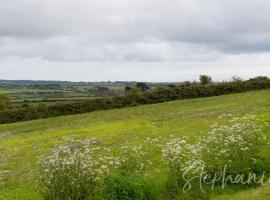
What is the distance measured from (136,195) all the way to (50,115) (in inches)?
2223

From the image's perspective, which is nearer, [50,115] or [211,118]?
[211,118]

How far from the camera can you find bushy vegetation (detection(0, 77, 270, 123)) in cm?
7544

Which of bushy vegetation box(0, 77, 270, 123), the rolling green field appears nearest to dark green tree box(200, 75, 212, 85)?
bushy vegetation box(0, 77, 270, 123)

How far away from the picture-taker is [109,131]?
47094 millimetres

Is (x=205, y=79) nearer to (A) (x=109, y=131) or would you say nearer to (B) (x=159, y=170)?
(A) (x=109, y=131)

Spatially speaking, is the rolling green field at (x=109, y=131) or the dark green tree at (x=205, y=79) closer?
the rolling green field at (x=109, y=131)

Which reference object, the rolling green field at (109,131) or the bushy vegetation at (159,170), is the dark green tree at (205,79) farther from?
the bushy vegetation at (159,170)

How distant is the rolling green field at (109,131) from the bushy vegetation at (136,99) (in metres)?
7.76

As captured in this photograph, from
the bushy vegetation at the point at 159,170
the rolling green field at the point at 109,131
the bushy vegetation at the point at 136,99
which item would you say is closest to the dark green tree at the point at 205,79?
the bushy vegetation at the point at 136,99

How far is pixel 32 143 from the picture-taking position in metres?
44.8

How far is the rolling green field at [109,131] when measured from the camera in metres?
26.1

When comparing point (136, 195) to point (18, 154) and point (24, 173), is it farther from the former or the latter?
point (18, 154)

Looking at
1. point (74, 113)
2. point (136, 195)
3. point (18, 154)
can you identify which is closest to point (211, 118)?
point (18, 154)

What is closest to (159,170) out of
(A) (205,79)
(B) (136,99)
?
(B) (136,99)
